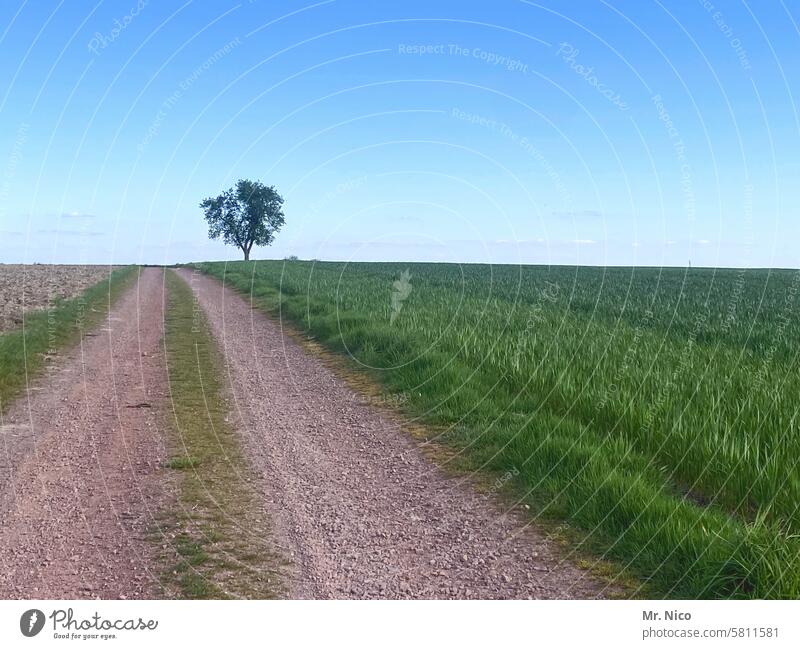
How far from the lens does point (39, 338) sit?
574 inches

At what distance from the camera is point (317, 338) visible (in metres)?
17.0

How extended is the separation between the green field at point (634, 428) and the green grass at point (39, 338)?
20.0 ft

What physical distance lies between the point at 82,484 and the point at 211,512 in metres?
1.62

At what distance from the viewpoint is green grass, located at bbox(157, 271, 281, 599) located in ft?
14.7

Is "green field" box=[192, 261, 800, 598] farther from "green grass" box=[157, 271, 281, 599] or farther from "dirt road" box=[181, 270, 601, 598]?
"green grass" box=[157, 271, 281, 599]

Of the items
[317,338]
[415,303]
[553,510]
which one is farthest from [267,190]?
[553,510]
